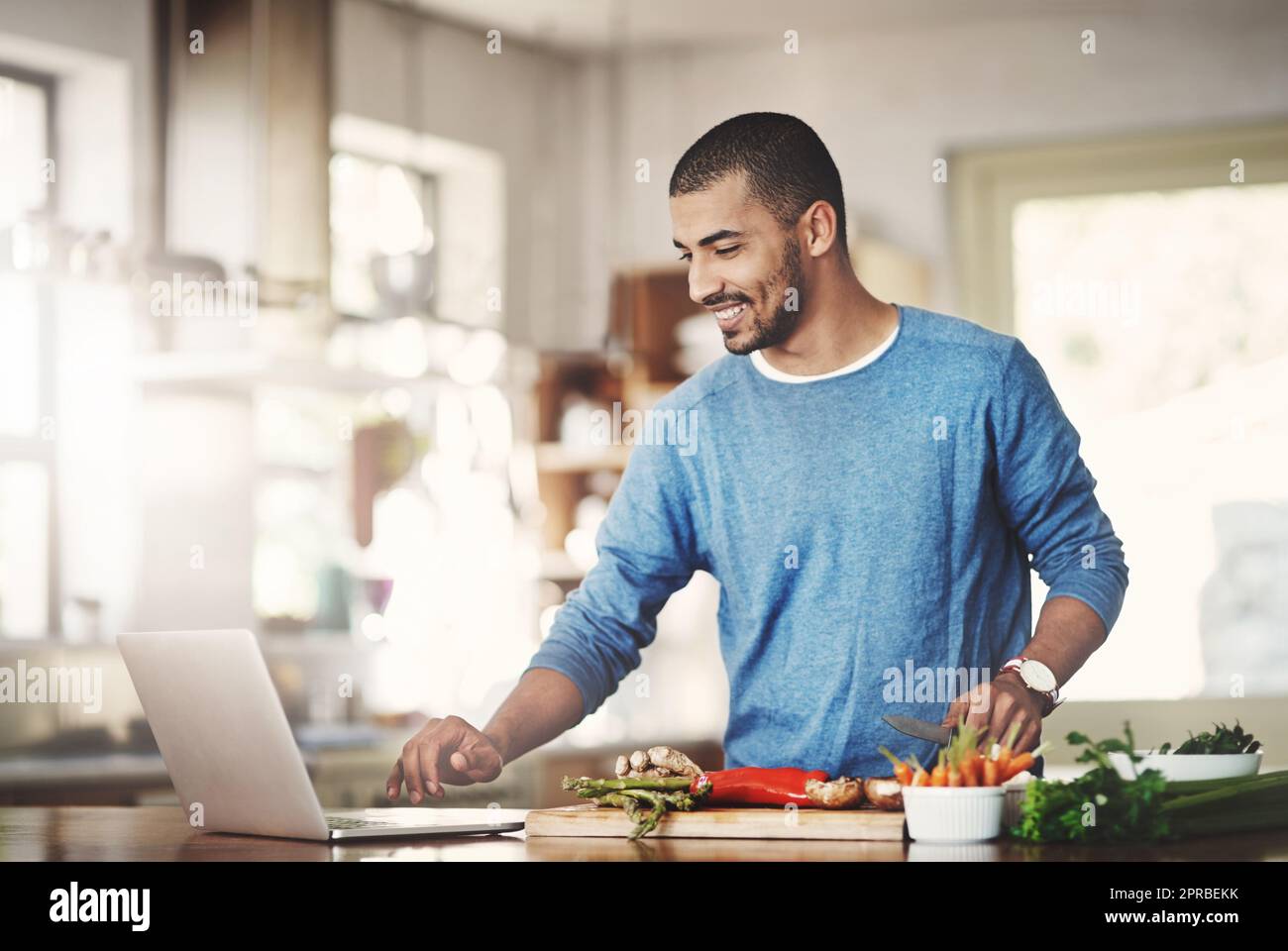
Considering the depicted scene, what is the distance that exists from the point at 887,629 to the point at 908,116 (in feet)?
11.8

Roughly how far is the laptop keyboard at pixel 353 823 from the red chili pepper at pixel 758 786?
358 mm

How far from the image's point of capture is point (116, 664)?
446 cm

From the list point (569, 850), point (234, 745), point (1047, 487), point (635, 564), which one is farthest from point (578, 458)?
point (569, 850)

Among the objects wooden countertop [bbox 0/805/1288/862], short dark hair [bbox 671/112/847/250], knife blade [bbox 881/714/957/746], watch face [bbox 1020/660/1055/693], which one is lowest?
wooden countertop [bbox 0/805/1288/862]

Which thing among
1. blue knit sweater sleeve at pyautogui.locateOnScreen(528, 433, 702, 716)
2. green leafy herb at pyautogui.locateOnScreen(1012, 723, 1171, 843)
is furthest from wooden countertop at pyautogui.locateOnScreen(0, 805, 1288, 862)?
blue knit sweater sleeve at pyautogui.locateOnScreen(528, 433, 702, 716)

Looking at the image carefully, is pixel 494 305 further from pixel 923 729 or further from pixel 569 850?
pixel 569 850

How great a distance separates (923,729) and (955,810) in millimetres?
203

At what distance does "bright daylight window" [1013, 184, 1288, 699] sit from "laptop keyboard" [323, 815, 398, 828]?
363 centimetres

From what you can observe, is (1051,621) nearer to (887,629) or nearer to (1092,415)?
(887,629)

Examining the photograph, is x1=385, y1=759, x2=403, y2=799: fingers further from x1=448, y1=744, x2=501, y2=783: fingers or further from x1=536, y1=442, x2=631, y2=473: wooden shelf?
x1=536, y1=442, x2=631, y2=473: wooden shelf

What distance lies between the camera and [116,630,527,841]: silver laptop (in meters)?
1.70

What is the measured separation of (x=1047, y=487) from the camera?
231cm
